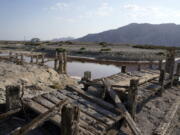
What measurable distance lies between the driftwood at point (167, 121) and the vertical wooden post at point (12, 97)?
659 centimetres

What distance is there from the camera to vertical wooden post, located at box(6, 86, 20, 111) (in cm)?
844

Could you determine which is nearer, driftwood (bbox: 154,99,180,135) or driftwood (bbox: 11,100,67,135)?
driftwood (bbox: 11,100,67,135)

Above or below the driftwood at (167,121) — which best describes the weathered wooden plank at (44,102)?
above

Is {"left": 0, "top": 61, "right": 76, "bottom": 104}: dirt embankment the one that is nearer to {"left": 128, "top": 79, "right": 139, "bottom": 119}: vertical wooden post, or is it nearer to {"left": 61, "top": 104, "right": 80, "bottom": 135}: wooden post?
{"left": 128, "top": 79, "right": 139, "bottom": 119}: vertical wooden post

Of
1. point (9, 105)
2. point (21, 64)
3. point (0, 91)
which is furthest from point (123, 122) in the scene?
point (21, 64)

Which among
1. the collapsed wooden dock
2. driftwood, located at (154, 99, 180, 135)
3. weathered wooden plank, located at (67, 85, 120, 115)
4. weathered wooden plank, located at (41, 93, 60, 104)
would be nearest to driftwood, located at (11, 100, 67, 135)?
the collapsed wooden dock

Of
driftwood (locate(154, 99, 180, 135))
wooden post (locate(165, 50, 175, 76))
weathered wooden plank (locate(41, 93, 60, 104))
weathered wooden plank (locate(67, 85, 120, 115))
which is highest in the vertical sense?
wooden post (locate(165, 50, 175, 76))

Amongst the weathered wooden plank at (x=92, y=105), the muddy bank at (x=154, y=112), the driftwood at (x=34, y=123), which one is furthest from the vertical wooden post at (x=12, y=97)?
the muddy bank at (x=154, y=112)

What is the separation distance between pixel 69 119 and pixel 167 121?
281 inches

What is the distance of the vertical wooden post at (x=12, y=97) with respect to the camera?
844 centimetres

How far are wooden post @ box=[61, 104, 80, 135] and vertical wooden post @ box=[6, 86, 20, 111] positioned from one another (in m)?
2.97

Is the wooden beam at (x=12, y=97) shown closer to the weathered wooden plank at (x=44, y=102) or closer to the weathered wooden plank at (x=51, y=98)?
the weathered wooden plank at (x=44, y=102)

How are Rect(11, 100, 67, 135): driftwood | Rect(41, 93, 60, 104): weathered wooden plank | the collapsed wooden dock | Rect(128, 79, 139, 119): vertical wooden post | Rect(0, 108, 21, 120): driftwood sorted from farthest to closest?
1. Rect(128, 79, 139, 119): vertical wooden post
2. Rect(41, 93, 60, 104): weathered wooden plank
3. Rect(0, 108, 21, 120): driftwood
4. the collapsed wooden dock
5. Rect(11, 100, 67, 135): driftwood

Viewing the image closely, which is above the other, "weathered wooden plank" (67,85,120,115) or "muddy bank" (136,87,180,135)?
"weathered wooden plank" (67,85,120,115)
